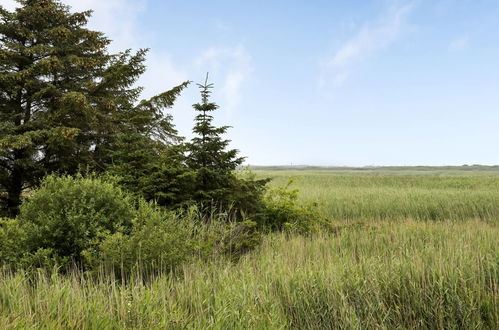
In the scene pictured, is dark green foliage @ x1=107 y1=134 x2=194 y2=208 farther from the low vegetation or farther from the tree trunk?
the tree trunk

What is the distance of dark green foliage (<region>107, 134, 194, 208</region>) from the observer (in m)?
7.37

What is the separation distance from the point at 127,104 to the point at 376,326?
1083 cm

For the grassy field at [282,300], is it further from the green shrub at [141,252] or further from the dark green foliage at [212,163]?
the dark green foliage at [212,163]

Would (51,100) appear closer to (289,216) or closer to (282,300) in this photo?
(289,216)

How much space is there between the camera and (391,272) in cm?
423

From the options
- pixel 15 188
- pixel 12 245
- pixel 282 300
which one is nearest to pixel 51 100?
pixel 15 188

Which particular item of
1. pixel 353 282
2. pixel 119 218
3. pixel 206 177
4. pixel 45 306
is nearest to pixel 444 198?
pixel 206 177

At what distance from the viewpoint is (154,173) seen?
24.6 ft

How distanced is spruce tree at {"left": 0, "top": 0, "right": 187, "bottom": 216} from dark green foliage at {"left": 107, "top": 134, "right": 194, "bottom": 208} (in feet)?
3.72

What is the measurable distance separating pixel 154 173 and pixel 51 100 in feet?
14.9

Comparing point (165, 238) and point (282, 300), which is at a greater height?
point (165, 238)

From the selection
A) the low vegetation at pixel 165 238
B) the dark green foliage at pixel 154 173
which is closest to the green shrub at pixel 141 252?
the low vegetation at pixel 165 238

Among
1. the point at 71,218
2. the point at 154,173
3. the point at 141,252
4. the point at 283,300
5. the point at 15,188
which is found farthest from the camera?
the point at 15,188

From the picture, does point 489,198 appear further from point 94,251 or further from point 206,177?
point 94,251
